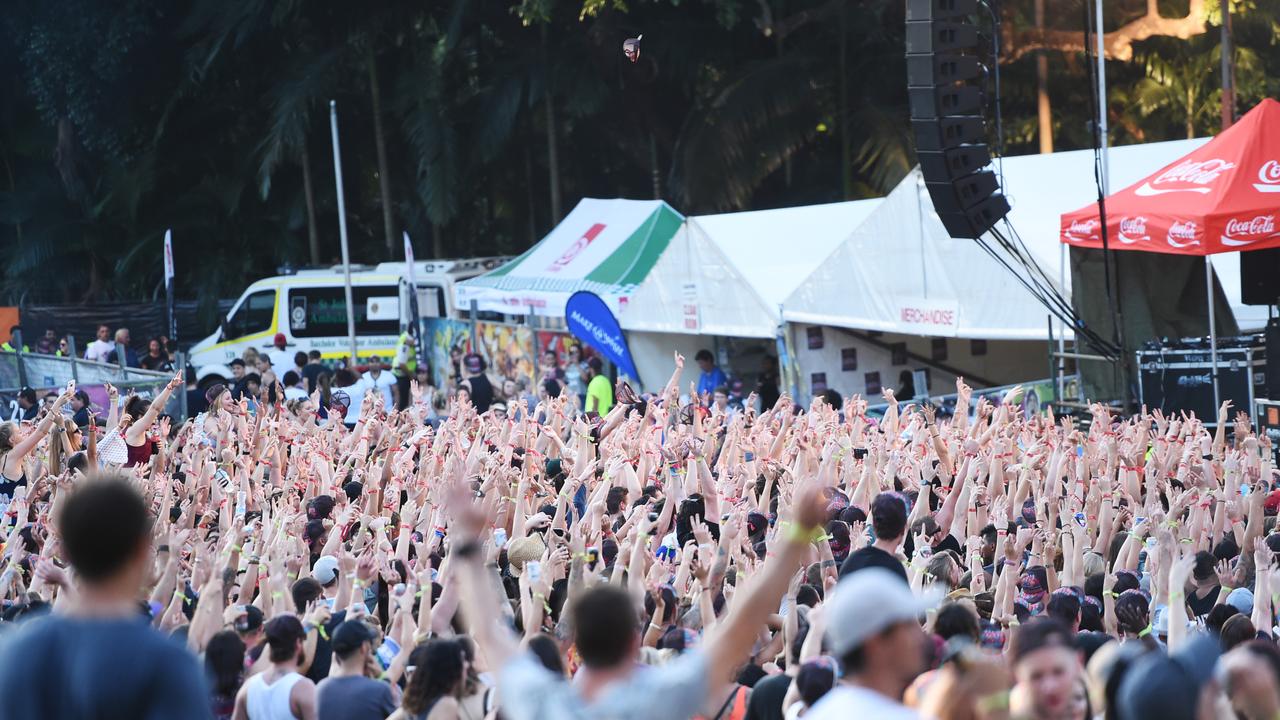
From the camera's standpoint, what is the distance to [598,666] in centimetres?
304

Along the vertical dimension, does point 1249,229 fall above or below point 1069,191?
below

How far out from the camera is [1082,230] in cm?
1245

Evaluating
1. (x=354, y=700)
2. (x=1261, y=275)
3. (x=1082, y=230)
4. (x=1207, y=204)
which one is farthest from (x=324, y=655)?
(x=1261, y=275)

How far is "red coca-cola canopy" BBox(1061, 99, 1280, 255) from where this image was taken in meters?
11.3

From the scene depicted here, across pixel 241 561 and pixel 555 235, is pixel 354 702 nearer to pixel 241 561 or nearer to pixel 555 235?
pixel 241 561

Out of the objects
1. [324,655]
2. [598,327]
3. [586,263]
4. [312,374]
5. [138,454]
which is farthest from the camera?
[586,263]

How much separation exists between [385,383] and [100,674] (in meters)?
13.9

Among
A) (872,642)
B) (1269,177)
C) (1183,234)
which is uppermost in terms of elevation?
(1269,177)

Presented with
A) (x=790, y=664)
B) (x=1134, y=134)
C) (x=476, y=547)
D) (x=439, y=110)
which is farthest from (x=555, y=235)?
(x=476, y=547)

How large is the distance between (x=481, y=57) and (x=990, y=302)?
1703cm

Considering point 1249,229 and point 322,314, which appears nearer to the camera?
point 1249,229

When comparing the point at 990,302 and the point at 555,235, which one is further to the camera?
the point at 555,235

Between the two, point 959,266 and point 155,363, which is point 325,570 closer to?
point 959,266

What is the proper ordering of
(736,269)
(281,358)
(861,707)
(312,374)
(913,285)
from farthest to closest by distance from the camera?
(281,358) < (312,374) < (736,269) < (913,285) < (861,707)
